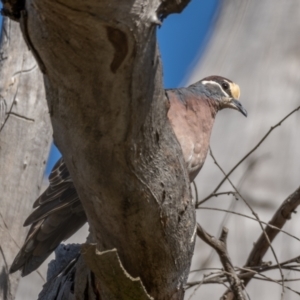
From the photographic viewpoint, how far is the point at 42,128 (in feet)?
12.7

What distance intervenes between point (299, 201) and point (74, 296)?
3.86ft

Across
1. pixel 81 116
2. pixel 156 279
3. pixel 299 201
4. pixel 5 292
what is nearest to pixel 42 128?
pixel 5 292

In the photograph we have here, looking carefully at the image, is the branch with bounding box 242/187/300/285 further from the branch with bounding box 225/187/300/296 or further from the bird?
the bird

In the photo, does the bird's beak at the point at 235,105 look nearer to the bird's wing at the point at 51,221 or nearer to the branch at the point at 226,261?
the bird's wing at the point at 51,221

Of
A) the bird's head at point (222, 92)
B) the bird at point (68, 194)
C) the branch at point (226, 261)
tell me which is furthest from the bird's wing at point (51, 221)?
the bird's head at point (222, 92)

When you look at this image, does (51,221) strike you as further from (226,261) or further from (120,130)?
(120,130)

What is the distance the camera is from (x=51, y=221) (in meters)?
3.83

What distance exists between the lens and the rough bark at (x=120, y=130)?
176 centimetres

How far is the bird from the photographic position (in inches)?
143

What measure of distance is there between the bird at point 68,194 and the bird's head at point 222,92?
0.22 metres

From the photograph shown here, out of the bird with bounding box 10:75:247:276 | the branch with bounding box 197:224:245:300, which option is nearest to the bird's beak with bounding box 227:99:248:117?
the bird with bounding box 10:75:247:276

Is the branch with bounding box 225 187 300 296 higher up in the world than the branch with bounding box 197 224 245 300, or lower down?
higher up

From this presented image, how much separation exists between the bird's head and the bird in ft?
0.74

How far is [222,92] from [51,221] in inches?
53.4
